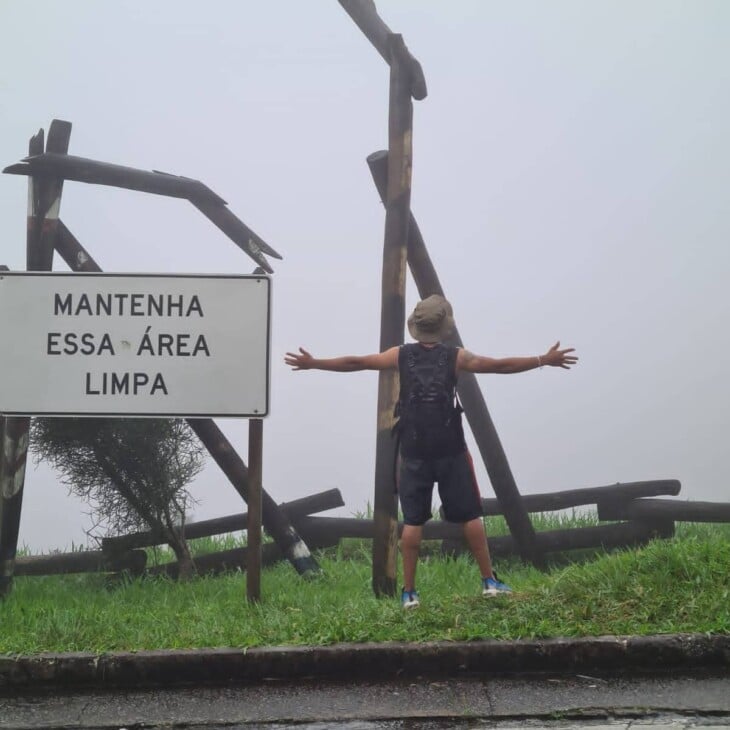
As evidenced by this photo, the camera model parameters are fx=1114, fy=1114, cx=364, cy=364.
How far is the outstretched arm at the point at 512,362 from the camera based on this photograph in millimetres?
5609

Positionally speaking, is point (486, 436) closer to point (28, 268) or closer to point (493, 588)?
point (493, 588)

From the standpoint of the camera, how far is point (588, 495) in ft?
29.0

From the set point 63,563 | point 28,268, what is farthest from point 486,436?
point 28,268

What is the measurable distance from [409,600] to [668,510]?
11.7ft

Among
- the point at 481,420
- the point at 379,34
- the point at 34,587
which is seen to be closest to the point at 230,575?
the point at 34,587

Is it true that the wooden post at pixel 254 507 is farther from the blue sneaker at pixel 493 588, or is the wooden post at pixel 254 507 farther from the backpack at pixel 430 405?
the blue sneaker at pixel 493 588

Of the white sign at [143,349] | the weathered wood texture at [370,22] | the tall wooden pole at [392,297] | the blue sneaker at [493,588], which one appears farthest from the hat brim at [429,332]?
the weathered wood texture at [370,22]

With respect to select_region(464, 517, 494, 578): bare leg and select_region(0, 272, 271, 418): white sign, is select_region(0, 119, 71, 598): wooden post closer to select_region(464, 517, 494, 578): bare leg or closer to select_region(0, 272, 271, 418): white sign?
select_region(0, 272, 271, 418): white sign

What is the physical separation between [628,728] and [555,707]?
38 centimetres

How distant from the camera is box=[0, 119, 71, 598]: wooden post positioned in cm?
757

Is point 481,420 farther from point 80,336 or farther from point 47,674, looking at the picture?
point 47,674

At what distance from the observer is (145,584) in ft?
25.8

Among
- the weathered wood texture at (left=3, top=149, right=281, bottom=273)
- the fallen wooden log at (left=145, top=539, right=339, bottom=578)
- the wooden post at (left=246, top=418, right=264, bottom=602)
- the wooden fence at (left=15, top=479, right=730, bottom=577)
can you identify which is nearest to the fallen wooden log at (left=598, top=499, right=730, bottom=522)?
the wooden fence at (left=15, top=479, right=730, bottom=577)

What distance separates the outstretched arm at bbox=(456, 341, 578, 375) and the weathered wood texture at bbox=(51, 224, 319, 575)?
2.55 m
